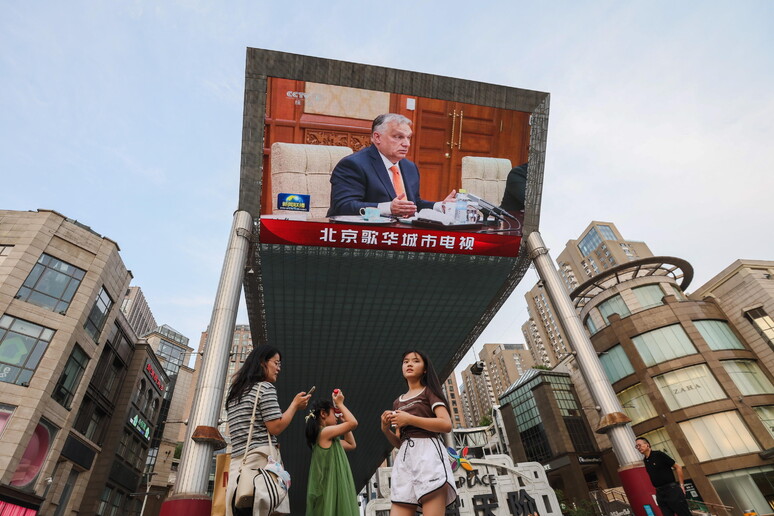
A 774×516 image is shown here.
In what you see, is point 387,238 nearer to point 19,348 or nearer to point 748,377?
point 19,348

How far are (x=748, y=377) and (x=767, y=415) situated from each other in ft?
8.33

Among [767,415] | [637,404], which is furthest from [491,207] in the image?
[767,415]

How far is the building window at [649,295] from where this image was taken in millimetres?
31266

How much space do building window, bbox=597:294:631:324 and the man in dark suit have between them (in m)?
24.6

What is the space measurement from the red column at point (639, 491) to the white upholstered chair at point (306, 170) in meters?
11.7

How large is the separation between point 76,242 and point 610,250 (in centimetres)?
9254

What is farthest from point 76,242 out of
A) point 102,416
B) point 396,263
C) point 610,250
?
point 610,250

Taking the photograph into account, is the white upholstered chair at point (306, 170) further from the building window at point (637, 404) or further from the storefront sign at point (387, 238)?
the building window at point (637, 404)

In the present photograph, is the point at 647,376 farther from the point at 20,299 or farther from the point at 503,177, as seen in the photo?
the point at 20,299

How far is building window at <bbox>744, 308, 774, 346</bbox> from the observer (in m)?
27.9

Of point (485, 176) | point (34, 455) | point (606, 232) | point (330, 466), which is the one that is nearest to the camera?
point (330, 466)

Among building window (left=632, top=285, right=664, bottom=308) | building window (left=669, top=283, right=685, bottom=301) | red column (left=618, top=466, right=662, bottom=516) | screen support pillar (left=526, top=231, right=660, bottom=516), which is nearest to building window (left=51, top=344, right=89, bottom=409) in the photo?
screen support pillar (left=526, top=231, right=660, bottom=516)

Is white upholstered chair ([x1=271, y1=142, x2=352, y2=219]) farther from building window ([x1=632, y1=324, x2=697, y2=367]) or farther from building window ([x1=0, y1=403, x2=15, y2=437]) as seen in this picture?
building window ([x1=632, y1=324, x2=697, y2=367])

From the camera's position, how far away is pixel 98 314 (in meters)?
22.9
